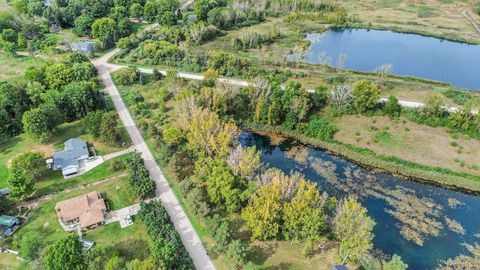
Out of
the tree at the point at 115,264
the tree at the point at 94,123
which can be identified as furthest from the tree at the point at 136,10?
the tree at the point at 115,264

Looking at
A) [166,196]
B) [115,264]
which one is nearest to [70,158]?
[166,196]

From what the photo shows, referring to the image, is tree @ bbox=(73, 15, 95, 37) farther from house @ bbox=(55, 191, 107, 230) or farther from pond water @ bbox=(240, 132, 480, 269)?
house @ bbox=(55, 191, 107, 230)

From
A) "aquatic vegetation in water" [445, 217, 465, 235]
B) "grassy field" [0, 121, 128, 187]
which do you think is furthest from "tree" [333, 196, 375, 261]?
"grassy field" [0, 121, 128, 187]

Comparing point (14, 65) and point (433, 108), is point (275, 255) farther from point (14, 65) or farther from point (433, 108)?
point (14, 65)

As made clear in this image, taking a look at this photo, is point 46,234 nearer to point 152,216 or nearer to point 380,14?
point 152,216

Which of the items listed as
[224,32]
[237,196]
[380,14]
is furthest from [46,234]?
[380,14]

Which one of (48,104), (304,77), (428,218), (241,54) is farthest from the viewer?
(241,54)
